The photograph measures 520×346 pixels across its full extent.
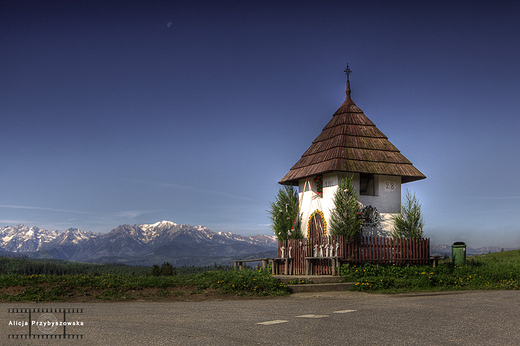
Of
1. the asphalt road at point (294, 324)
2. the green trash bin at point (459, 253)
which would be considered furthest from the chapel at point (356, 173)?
the asphalt road at point (294, 324)

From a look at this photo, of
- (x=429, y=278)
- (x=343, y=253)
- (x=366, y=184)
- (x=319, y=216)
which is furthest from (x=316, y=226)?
(x=429, y=278)

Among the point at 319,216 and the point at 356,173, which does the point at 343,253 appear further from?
the point at 356,173

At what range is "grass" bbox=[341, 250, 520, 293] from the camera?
59.0ft

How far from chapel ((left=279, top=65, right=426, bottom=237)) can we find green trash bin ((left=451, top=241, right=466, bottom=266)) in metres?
3.51

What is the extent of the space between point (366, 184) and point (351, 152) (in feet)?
7.62

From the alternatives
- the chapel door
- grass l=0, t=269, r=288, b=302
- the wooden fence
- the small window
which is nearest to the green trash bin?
the wooden fence

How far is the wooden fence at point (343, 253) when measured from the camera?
2138cm

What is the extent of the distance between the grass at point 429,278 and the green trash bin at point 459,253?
707 millimetres

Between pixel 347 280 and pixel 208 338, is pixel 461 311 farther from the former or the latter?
pixel 347 280

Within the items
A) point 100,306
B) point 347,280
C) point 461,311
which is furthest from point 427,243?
point 100,306

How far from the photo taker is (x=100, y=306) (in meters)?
12.8

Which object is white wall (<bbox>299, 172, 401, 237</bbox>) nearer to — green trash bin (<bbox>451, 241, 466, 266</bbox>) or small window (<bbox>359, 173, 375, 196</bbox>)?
small window (<bbox>359, 173, 375, 196</bbox>)

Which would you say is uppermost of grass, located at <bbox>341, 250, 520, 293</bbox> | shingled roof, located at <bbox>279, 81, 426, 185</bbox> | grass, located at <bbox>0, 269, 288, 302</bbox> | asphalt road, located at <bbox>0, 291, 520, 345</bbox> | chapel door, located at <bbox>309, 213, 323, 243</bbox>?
shingled roof, located at <bbox>279, 81, 426, 185</bbox>

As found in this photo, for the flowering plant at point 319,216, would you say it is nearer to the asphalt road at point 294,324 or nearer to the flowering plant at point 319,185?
the flowering plant at point 319,185
